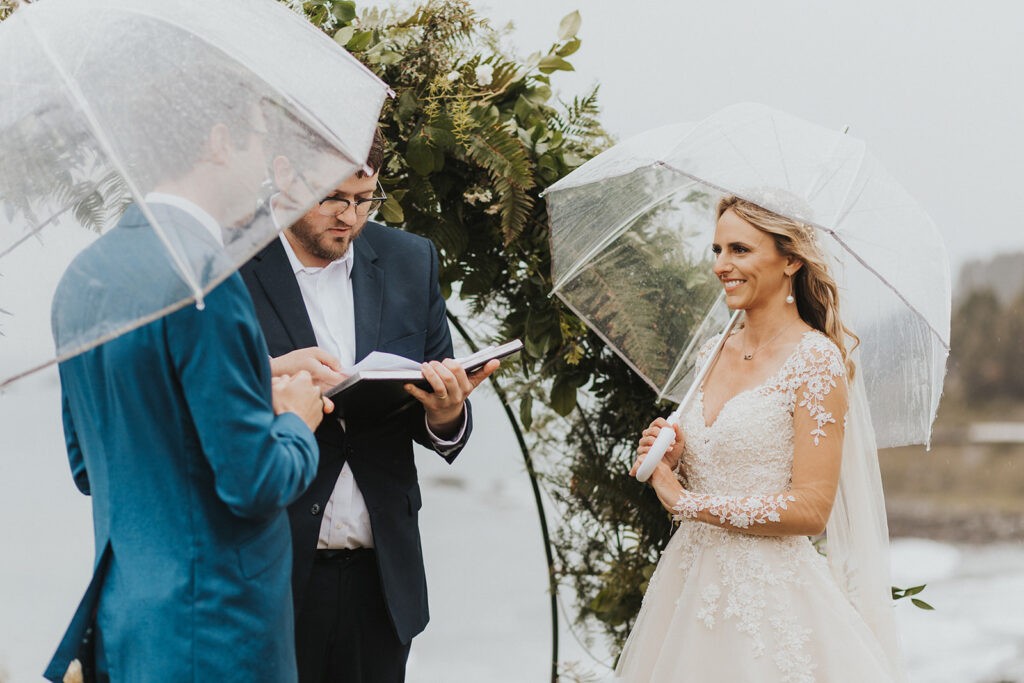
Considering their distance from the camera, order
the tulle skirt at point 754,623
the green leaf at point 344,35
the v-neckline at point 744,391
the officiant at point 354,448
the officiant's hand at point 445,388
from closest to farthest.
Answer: the officiant's hand at point 445,388, the officiant at point 354,448, the tulle skirt at point 754,623, the v-neckline at point 744,391, the green leaf at point 344,35

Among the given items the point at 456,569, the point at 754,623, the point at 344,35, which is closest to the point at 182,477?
the point at 754,623

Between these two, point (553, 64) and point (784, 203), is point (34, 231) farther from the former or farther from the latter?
point (553, 64)

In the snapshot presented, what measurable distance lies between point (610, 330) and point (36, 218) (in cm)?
158

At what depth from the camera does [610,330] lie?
8.63 ft

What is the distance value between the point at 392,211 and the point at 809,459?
4.39 ft

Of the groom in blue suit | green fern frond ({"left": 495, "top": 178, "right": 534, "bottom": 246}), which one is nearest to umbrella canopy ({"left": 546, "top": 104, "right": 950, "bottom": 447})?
green fern frond ({"left": 495, "top": 178, "right": 534, "bottom": 246})

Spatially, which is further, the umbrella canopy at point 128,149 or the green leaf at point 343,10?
the green leaf at point 343,10

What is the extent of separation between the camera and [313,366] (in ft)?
6.07

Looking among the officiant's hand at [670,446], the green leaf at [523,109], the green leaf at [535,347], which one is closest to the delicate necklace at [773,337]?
the officiant's hand at [670,446]

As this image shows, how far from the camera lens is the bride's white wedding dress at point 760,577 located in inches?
85.4

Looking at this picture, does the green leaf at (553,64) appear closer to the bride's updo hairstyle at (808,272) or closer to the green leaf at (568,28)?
the green leaf at (568,28)

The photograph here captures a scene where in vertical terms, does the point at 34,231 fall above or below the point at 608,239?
above

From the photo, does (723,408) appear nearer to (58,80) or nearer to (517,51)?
(517,51)

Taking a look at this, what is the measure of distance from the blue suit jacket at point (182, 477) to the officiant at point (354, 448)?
426mm
